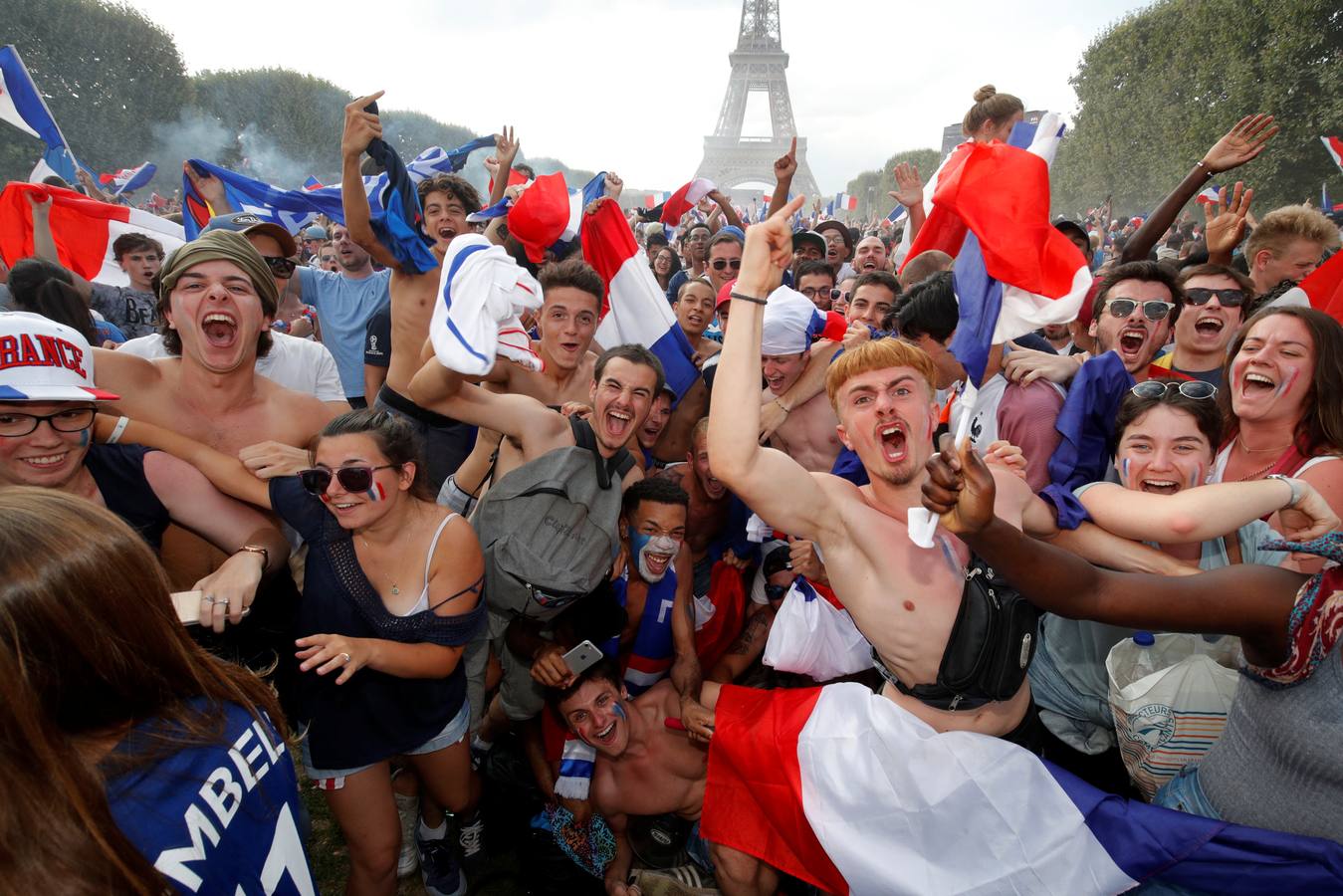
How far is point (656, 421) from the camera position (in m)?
4.39

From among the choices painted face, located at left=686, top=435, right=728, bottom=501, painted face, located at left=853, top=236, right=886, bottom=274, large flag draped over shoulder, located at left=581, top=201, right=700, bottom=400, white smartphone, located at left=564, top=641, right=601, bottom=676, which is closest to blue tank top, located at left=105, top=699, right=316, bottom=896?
white smartphone, located at left=564, top=641, right=601, bottom=676

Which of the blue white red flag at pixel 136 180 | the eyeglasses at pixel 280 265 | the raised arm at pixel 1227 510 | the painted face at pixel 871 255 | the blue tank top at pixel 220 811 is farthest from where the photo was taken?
the blue white red flag at pixel 136 180

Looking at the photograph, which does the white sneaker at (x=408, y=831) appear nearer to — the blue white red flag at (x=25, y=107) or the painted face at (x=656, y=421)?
the painted face at (x=656, y=421)

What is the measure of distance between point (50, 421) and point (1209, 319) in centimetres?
542

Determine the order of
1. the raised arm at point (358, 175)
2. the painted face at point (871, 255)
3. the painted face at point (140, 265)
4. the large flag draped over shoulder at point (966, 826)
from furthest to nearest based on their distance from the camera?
the painted face at point (871, 255)
the painted face at point (140, 265)
the raised arm at point (358, 175)
the large flag draped over shoulder at point (966, 826)

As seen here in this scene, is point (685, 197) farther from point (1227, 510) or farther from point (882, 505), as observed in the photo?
point (1227, 510)

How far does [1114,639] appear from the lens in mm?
2793

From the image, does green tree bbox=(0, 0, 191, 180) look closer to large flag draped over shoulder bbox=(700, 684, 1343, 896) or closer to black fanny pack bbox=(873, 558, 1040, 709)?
large flag draped over shoulder bbox=(700, 684, 1343, 896)

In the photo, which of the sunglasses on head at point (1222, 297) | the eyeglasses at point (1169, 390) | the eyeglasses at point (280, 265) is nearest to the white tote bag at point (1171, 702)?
the eyeglasses at point (1169, 390)

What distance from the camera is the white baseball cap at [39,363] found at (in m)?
2.25

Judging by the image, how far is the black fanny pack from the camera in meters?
2.38

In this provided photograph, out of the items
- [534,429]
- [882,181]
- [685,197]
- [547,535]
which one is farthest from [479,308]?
Answer: [882,181]

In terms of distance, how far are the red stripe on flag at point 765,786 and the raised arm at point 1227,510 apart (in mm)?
1322

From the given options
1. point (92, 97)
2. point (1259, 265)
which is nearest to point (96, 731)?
point (1259, 265)
